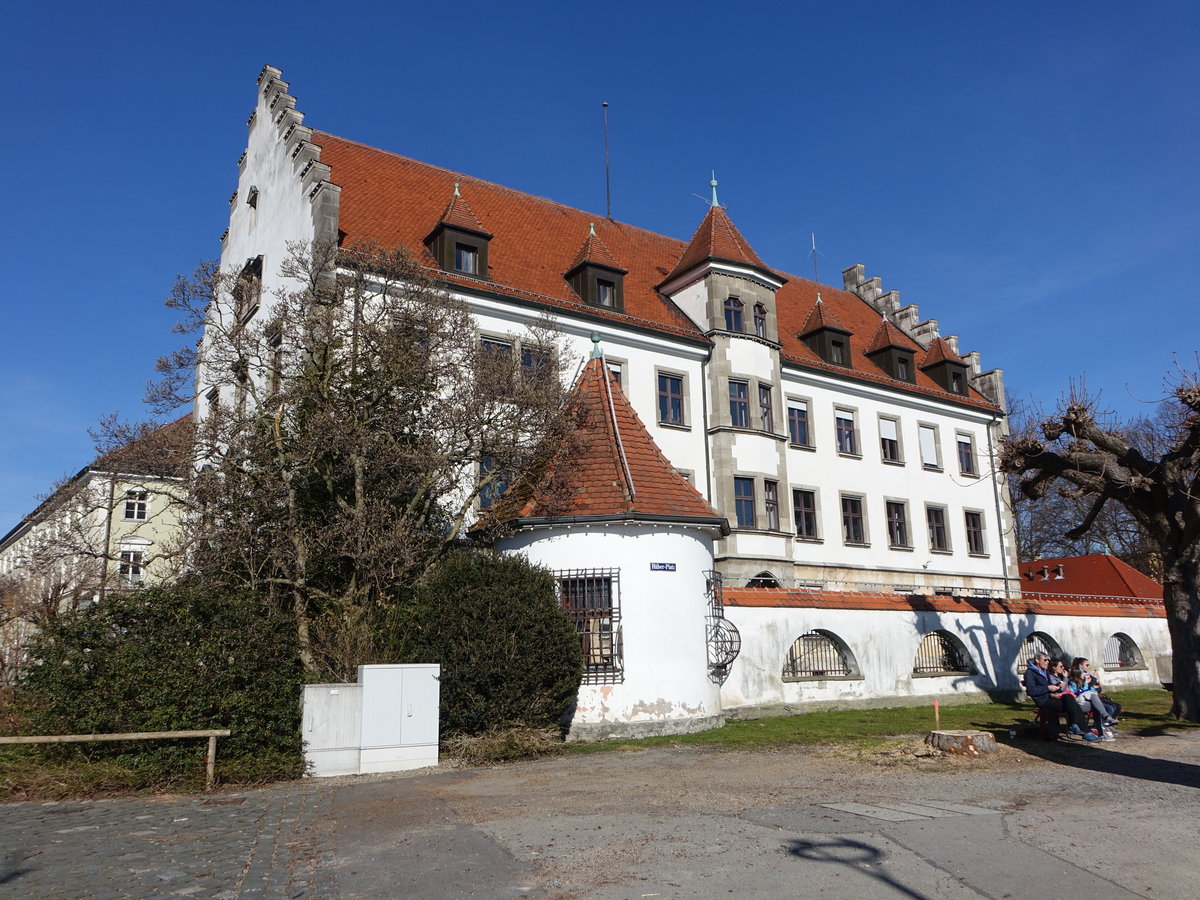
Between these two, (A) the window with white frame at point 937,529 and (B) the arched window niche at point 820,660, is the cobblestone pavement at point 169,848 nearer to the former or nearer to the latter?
(B) the arched window niche at point 820,660

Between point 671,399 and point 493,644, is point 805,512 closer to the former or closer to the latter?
point 671,399

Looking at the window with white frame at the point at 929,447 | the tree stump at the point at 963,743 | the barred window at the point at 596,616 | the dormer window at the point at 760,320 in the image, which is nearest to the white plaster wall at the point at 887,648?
the barred window at the point at 596,616

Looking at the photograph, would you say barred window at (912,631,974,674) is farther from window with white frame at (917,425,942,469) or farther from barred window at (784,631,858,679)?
window with white frame at (917,425,942,469)

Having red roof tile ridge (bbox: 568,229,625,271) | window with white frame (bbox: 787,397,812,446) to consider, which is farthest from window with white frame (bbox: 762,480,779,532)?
red roof tile ridge (bbox: 568,229,625,271)

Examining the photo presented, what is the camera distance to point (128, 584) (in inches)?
624

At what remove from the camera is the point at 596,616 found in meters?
16.1

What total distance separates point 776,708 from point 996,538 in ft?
71.2

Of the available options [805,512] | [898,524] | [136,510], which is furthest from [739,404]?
[136,510]

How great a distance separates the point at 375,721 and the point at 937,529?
1054 inches

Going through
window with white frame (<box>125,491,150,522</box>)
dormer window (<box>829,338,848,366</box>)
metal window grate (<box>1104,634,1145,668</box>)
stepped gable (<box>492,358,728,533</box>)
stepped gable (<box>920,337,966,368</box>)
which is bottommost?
metal window grate (<box>1104,634,1145,668</box>)

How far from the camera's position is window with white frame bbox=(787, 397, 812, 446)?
30922mm

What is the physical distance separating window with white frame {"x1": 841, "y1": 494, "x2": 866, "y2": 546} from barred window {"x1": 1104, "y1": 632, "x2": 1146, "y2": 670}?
8359 mm

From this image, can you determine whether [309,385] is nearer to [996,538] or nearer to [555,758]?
[555,758]

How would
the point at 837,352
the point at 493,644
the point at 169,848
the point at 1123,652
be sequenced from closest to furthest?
1. the point at 169,848
2. the point at 493,644
3. the point at 1123,652
4. the point at 837,352
